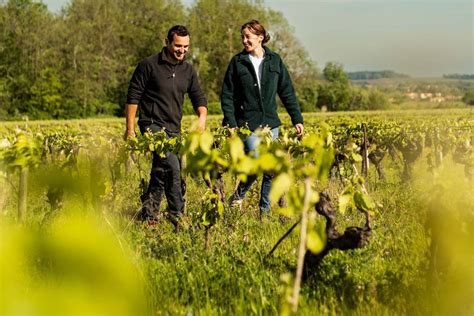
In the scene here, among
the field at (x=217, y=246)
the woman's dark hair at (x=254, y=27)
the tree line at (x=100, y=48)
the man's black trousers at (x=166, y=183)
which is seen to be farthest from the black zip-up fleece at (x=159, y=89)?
the tree line at (x=100, y=48)

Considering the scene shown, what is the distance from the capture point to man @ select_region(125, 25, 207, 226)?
21.6ft

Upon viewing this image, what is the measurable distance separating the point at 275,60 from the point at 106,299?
6.62 m

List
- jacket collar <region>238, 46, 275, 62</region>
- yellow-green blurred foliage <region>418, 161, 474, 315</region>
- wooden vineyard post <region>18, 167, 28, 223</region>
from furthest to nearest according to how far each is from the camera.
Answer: jacket collar <region>238, 46, 275, 62</region> → yellow-green blurred foliage <region>418, 161, 474, 315</region> → wooden vineyard post <region>18, 167, 28, 223</region>

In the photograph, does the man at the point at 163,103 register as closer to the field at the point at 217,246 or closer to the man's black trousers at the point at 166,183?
the man's black trousers at the point at 166,183

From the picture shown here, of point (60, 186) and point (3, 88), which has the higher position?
point (3, 88)

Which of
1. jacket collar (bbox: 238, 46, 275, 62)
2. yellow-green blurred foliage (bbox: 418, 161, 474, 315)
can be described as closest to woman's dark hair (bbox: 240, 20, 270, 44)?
jacket collar (bbox: 238, 46, 275, 62)

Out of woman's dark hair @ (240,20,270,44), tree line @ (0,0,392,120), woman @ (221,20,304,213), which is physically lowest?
woman @ (221,20,304,213)

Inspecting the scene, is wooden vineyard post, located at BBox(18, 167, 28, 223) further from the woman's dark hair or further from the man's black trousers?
the woman's dark hair

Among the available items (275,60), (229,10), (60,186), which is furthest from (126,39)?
(60,186)

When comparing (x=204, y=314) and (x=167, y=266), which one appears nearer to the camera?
(x=204, y=314)

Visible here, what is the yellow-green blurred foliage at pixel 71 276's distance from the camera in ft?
1.36

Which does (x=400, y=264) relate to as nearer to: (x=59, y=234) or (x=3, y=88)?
(x=59, y=234)

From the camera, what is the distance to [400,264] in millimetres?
3896

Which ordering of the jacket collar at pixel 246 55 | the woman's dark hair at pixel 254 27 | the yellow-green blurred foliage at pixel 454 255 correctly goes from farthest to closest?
the jacket collar at pixel 246 55 < the woman's dark hair at pixel 254 27 < the yellow-green blurred foliage at pixel 454 255
